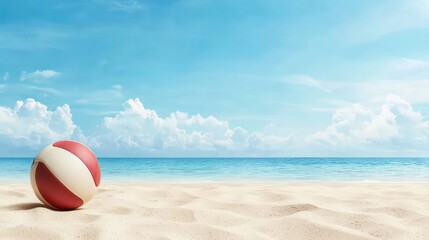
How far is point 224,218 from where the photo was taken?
410 cm

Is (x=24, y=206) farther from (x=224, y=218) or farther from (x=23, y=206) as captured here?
(x=224, y=218)

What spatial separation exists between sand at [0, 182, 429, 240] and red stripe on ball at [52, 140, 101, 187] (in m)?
0.42

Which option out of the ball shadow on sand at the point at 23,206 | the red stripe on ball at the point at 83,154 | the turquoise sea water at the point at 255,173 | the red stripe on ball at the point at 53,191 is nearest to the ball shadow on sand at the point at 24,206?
the ball shadow on sand at the point at 23,206

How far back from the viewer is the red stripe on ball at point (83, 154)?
180 inches

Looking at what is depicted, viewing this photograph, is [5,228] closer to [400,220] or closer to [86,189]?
[86,189]

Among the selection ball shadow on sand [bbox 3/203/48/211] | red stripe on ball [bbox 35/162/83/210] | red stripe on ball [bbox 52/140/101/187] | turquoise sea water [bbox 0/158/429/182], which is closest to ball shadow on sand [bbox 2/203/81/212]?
ball shadow on sand [bbox 3/203/48/211]

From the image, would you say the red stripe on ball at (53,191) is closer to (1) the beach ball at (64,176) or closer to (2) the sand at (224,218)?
(1) the beach ball at (64,176)

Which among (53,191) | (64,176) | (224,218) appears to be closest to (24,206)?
(53,191)

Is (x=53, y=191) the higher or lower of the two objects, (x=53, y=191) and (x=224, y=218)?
the higher

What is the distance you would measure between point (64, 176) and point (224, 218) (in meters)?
1.71

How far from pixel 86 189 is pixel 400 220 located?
316 centimetres

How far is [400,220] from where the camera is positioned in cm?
399

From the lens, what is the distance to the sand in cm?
346

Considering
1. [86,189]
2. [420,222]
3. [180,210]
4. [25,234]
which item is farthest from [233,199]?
[25,234]
